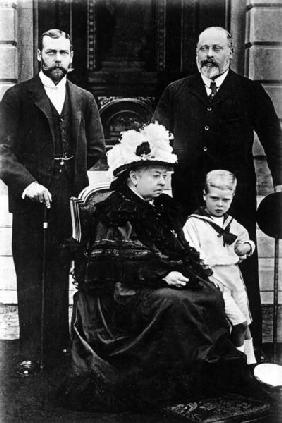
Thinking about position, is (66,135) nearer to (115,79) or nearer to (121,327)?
(115,79)

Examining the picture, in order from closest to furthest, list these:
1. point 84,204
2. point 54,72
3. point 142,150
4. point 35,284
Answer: point 142,150
point 84,204
point 54,72
point 35,284

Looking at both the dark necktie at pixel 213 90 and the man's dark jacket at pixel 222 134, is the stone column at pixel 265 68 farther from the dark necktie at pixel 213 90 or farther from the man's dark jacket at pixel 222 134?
the dark necktie at pixel 213 90

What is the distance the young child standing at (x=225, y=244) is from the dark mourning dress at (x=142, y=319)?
0.59 feet

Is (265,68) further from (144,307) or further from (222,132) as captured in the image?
(144,307)

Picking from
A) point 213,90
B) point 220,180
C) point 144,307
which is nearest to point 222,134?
point 213,90

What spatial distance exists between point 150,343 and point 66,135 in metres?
1.21

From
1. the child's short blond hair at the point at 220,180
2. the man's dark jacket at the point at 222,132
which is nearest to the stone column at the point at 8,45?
the man's dark jacket at the point at 222,132

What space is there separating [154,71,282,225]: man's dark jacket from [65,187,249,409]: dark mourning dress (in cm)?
42

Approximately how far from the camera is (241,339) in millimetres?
3074

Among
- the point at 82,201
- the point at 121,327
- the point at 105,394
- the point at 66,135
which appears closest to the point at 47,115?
the point at 66,135

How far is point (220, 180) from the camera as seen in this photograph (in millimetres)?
3068

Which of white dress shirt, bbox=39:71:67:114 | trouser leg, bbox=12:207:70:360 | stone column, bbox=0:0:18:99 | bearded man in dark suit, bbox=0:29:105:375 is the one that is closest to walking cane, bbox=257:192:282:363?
bearded man in dark suit, bbox=0:29:105:375

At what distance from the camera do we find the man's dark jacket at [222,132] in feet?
11.0

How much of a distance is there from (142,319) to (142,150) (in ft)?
2.52
